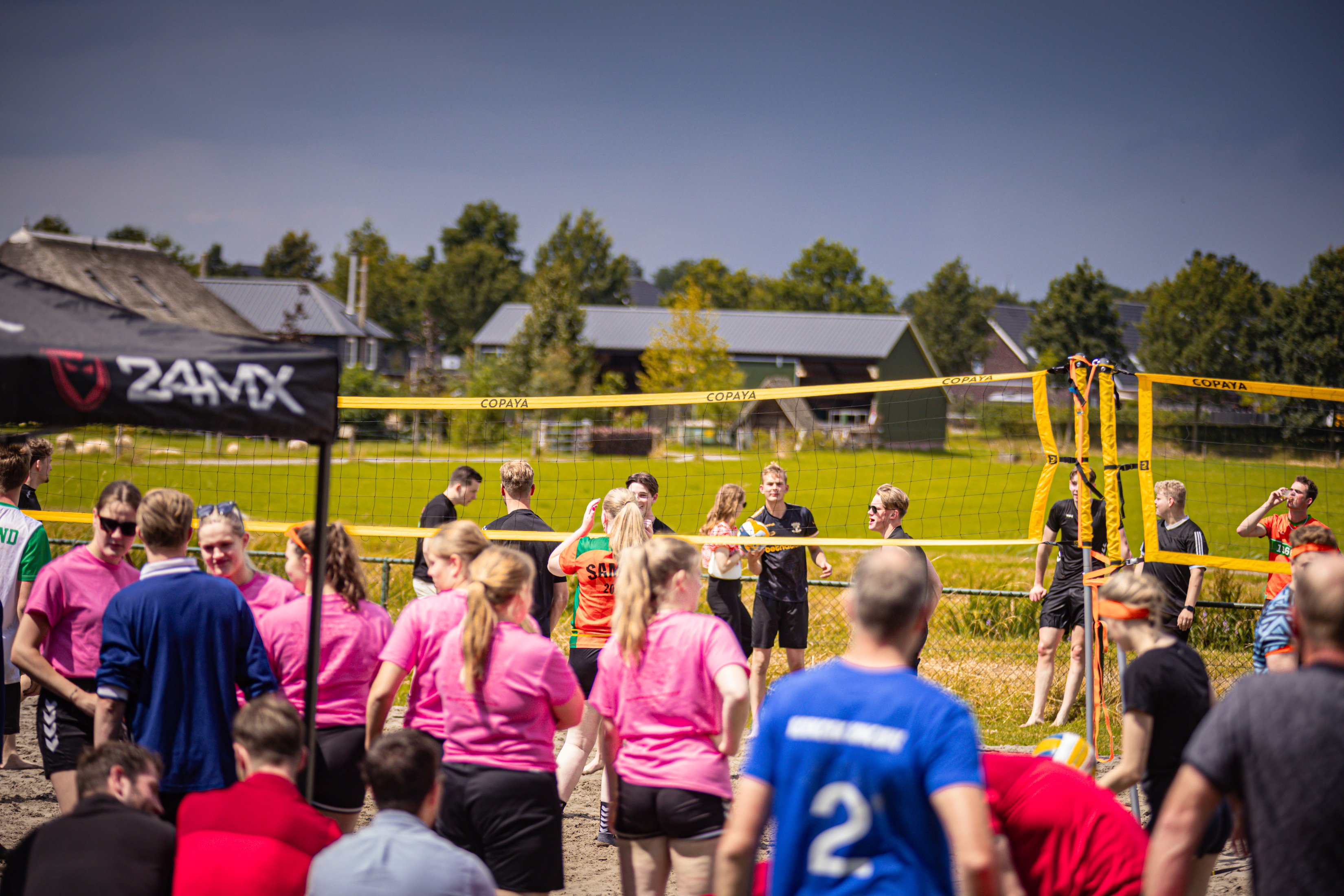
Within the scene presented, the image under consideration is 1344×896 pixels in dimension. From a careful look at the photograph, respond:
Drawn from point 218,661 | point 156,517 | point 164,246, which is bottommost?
point 218,661

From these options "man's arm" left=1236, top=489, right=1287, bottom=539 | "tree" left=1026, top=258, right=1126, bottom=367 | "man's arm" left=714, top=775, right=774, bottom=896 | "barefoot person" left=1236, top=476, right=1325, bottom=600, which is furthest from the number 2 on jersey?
"tree" left=1026, top=258, right=1126, bottom=367

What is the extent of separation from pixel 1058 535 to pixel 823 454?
24645 mm

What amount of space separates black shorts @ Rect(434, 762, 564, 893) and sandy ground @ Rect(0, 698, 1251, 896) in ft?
3.97

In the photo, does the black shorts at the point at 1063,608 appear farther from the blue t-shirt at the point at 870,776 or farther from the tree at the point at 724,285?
the tree at the point at 724,285

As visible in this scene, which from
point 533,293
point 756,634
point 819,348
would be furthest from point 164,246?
point 756,634

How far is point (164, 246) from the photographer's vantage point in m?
74.9

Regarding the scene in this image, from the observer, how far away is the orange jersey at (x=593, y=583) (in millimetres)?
5496

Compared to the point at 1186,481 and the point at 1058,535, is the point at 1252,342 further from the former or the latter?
the point at 1058,535

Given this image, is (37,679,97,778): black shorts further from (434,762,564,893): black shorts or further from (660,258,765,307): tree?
(660,258,765,307): tree

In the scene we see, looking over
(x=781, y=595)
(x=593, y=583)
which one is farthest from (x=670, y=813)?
(x=781, y=595)

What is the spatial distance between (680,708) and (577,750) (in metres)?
1.92

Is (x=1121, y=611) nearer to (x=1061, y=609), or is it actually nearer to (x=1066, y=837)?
(x=1066, y=837)

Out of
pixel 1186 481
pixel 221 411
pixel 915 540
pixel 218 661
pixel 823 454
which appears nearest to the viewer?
pixel 221 411

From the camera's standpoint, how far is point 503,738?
130 inches
